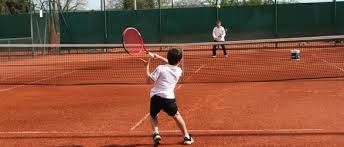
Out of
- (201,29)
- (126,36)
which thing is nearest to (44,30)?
(201,29)

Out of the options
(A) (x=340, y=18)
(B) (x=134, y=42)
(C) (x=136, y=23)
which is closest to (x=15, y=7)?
(C) (x=136, y=23)

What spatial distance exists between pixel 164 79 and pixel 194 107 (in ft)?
10.8

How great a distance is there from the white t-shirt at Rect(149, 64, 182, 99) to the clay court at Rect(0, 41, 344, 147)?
73cm

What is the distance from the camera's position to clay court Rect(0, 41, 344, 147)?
7664 millimetres

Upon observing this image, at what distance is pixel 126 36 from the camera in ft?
31.0

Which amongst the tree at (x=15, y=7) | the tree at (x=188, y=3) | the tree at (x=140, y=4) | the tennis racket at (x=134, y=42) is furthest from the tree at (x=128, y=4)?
the tennis racket at (x=134, y=42)

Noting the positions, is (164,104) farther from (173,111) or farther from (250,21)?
(250,21)

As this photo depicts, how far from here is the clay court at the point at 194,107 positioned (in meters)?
7.66

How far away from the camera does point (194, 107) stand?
10172 millimetres

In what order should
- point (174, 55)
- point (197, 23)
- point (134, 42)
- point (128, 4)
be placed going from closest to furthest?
point (174, 55) < point (134, 42) < point (197, 23) < point (128, 4)

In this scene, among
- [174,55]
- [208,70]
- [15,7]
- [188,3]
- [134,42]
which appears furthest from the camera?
[15,7]

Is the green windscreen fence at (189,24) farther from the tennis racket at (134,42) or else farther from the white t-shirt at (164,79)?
the white t-shirt at (164,79)

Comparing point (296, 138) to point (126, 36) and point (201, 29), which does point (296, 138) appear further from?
point (201, 29)

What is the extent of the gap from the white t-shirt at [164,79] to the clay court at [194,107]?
73 cm
